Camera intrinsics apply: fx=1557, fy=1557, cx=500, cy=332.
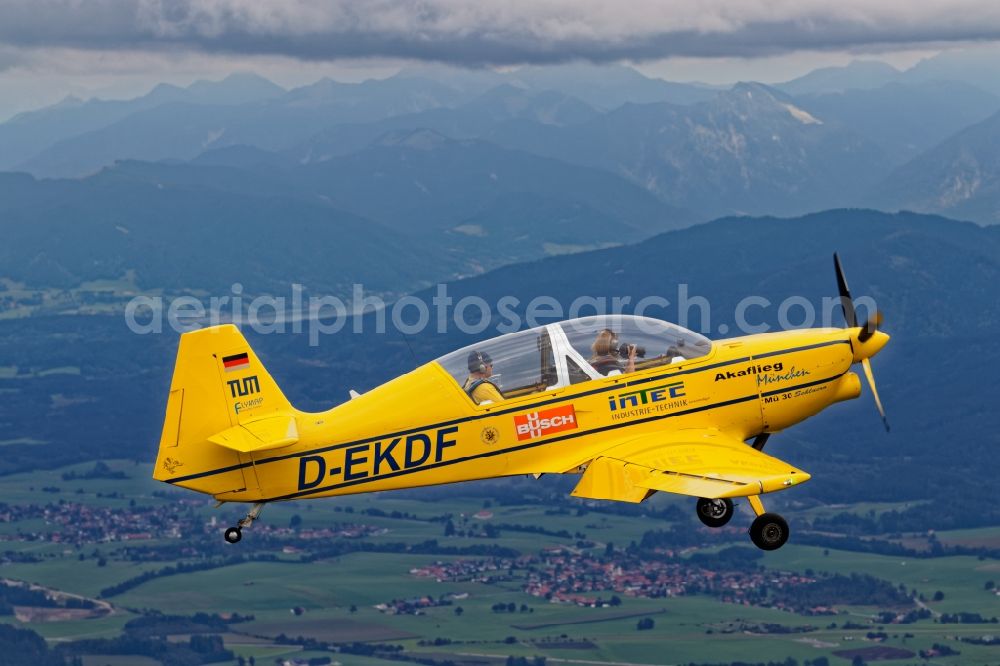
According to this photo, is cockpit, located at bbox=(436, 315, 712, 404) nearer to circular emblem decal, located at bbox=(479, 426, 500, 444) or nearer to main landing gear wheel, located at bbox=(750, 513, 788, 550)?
circular emblem decal, located at bbox=(479, 426, 500, 444)

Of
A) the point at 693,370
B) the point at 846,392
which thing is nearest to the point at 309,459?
the point at 693,370

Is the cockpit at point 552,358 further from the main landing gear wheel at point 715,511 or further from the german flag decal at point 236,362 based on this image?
the german flag decal at point 236,362

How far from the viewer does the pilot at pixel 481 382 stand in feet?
82.0

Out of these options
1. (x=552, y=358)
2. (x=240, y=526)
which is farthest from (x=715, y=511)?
(x=240, y=526)

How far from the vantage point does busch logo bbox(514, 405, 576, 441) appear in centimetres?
2505

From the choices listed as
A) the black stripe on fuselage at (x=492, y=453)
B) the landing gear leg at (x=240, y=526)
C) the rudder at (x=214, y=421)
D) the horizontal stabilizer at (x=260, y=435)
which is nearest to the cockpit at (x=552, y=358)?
the black stripe on fuselage at (x=492, y=453)

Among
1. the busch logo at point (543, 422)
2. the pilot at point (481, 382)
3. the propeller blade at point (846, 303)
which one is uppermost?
the propeller blade at point (846, 303)

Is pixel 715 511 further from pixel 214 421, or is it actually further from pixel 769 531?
pixel 214 421

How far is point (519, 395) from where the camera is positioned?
82.4ft

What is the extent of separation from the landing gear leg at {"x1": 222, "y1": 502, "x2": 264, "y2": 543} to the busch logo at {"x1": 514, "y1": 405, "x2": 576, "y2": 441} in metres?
4.30

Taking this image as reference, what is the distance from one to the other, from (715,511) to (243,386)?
7.85 meters

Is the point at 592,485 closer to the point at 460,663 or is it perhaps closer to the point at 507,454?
the point at 507,454

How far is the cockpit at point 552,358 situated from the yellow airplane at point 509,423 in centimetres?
2

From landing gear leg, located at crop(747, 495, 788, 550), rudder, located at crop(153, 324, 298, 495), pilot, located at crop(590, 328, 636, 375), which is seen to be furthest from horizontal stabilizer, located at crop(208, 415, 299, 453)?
landing gear leg, located at crop(747, 495, 788, 550)
